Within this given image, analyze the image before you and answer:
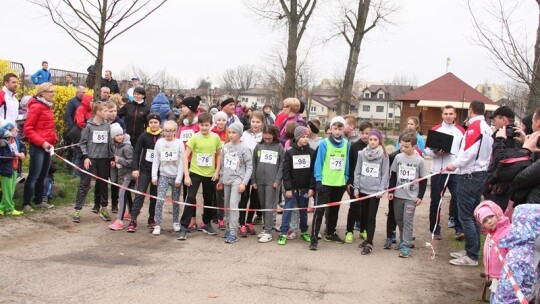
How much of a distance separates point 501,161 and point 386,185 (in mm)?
2407

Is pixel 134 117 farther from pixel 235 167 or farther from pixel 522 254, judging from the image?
pixel 522 254

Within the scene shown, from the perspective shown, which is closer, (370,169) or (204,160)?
(370,169)

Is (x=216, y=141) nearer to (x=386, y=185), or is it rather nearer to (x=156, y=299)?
(x=386, y=185)

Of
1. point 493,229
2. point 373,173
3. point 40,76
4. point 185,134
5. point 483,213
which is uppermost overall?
point 40,76

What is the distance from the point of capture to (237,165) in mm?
8266

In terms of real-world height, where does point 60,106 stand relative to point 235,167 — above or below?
above

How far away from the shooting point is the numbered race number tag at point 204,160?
8359 millimetres

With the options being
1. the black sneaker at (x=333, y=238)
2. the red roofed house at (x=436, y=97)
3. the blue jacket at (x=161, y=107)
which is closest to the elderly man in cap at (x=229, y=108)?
the blue jacket at (x=161, y=107)

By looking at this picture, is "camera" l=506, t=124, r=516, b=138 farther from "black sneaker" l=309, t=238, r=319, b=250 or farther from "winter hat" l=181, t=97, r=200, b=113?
"winter hat" l=181, t=97, r=200, b=113

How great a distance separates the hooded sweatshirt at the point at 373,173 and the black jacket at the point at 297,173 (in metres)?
0.77

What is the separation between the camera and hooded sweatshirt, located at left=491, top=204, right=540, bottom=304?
4566 mm

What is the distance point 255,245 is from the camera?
7.95 m

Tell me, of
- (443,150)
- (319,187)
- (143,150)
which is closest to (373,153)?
(319,187)

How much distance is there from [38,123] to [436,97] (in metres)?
44.6
